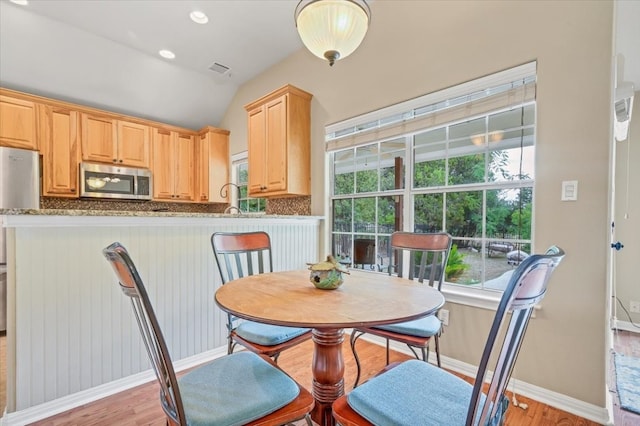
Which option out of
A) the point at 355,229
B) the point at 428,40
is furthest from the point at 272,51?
the point at 355,229

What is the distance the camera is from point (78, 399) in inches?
69.4

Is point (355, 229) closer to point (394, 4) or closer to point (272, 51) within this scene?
point (394, 4)

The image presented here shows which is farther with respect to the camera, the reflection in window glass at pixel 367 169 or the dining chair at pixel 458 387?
the reflection in window glass at pixel 367 169

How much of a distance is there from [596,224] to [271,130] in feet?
9.14

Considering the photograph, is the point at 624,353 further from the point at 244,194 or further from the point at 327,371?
the point at 244,194

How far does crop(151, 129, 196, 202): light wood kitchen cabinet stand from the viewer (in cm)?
430

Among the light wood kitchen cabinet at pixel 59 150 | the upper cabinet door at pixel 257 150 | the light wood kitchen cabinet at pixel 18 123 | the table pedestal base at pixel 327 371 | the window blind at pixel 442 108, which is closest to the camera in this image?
the table pedestal base at pixel 327 371

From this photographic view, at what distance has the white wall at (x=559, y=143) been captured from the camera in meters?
1.64

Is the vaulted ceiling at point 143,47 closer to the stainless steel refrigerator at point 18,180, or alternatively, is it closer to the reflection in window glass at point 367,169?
the stainless steel refrigerator at point 18,180

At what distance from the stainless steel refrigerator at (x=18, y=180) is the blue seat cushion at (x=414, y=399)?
3.95 meters

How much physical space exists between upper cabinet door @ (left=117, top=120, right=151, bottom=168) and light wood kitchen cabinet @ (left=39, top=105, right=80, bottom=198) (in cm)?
46

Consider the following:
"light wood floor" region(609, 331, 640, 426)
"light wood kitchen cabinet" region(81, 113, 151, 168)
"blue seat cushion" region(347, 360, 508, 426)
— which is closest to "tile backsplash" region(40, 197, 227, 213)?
"light wood kitchen cabinet" region(81, 113, 151, 168)

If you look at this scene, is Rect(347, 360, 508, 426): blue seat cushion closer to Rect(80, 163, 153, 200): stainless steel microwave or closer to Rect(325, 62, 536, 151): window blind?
Rect(325, 62, 536, 151): window blind

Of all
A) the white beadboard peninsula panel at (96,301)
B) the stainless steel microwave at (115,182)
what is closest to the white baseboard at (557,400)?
the white beadboard peninsula panel at (96,301)
